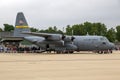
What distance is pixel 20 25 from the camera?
57.2m

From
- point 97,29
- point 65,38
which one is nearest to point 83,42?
point 65,38

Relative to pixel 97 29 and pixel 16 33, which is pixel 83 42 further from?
Result: pixel 97 29

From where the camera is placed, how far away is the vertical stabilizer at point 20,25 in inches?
2213

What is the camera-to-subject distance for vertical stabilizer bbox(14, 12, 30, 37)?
5622cm

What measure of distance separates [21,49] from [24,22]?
524cm

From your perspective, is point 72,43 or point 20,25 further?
point 20,25

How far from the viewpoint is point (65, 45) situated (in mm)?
51062
